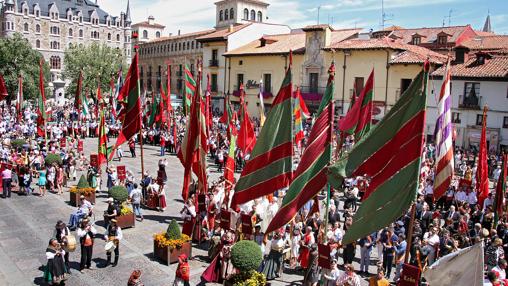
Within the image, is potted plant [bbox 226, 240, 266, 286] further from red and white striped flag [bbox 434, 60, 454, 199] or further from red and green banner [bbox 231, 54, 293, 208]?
red and white striped flag [bbox 434, 60, 454, 199]

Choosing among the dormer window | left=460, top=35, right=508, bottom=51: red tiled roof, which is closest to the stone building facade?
the dormer window

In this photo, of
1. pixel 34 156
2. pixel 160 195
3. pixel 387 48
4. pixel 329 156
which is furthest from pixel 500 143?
pixel 34 156

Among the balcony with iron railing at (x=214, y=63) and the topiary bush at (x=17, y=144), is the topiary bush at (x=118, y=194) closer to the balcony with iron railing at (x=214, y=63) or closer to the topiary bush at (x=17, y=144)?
the topiary bush at (x=17, y=144)

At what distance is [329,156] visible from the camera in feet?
30.3

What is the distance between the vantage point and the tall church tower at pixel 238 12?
6881cm

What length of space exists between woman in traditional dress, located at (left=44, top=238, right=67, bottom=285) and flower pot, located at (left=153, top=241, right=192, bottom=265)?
265cm

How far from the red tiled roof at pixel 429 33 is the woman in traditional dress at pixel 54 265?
43145 mm

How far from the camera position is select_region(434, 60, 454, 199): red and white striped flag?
1172cm

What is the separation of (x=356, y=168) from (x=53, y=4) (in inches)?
3587

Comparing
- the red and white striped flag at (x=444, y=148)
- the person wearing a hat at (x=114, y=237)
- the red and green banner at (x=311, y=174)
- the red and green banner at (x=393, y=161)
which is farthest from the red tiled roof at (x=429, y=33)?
the red and green banner at (x=393, y=161)

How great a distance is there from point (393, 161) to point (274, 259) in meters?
5.34

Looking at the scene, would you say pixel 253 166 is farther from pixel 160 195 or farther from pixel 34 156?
pixel 34 156

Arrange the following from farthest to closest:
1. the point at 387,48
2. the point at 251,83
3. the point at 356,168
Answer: the point at 251,83, the point at 387,48, the point at 356,168

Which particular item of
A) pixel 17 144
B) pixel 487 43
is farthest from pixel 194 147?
pixel 487 43
